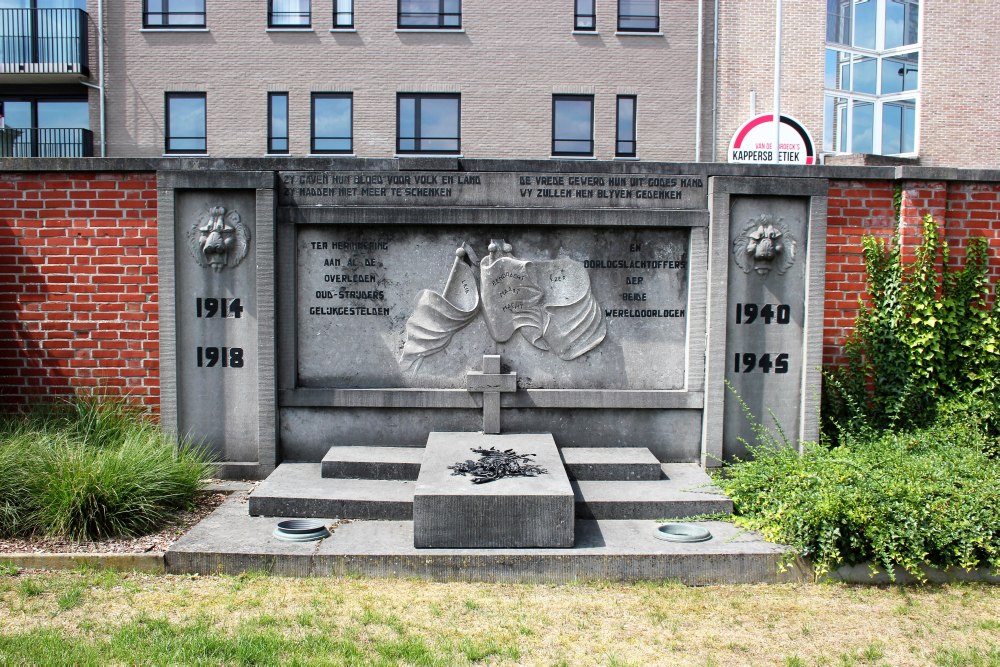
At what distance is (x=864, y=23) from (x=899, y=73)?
196 cm

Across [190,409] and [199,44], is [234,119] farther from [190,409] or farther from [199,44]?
[190,409]

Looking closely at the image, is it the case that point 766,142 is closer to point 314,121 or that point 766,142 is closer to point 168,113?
point 314,121

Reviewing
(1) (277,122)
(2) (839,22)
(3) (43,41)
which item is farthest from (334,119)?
(2) (839,22)

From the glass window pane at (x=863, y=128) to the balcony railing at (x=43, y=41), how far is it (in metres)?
22.7

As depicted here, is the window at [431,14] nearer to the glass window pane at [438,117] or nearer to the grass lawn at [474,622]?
the glass window pane at [438,117]

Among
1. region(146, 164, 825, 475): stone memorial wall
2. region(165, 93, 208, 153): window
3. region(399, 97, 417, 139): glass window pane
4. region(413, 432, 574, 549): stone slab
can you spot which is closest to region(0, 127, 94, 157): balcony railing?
region(165, 93, 208, 153): window

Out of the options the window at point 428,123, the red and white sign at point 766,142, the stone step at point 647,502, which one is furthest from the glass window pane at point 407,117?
the stone step at point 647,502

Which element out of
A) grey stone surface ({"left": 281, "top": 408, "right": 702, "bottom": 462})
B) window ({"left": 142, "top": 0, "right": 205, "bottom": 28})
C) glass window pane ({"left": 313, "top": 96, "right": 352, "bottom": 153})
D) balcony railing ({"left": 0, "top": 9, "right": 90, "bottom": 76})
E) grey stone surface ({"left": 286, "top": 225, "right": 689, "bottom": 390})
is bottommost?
grey stone surface ({"left": 281, "top": 408, "right": 702, "bottom": 462})

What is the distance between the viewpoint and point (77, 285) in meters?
6.97

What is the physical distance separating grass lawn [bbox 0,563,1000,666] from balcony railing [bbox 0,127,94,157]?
18.0 metres

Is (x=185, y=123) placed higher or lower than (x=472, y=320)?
higher

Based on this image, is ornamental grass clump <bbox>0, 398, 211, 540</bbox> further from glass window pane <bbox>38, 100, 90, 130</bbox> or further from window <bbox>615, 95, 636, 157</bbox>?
glass window pane <bbox>38, 100, 90, 130</bbox>

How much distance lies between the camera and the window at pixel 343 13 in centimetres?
1978

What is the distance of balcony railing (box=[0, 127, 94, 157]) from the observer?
1958 cm
